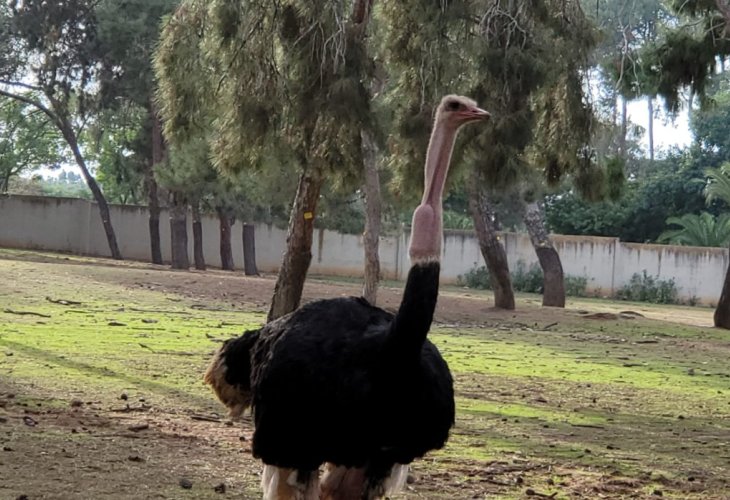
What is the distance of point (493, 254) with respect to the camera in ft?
76.7

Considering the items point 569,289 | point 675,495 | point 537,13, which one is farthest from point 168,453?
point 569,289

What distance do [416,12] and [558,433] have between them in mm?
4298

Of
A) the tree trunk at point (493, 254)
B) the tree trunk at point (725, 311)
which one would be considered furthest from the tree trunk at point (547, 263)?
the tree trunk at point (725, 311)

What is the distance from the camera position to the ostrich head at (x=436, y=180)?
532 cm

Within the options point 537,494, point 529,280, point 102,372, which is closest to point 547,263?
point 529,280

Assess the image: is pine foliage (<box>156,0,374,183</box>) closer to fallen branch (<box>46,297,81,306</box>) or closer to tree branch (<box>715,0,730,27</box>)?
tree branch (<box>715,0,730,27</box>)

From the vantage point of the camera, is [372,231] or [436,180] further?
[372,231]

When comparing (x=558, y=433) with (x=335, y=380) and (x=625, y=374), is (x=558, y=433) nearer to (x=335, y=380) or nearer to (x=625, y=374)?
(x=335, y=380)

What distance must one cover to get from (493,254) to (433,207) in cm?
1809

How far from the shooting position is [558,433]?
8.68 meters

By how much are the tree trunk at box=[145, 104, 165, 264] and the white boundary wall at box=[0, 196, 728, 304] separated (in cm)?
224

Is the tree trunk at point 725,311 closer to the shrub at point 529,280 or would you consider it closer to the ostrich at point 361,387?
the shrub at point 529,280

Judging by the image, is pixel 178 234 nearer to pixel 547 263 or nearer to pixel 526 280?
pixel 526 280

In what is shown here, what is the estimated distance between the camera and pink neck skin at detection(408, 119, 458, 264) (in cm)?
530
